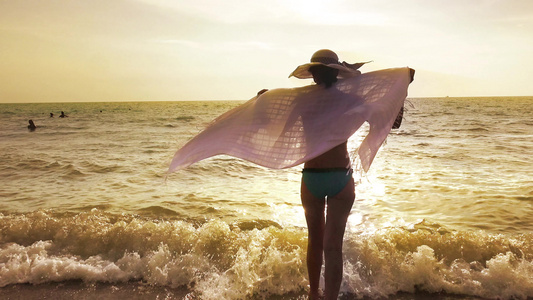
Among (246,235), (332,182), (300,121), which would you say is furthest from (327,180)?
(246,235)

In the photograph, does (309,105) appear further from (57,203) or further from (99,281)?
(57,203)

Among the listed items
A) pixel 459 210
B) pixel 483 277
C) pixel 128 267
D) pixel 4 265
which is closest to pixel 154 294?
pixel 128 267

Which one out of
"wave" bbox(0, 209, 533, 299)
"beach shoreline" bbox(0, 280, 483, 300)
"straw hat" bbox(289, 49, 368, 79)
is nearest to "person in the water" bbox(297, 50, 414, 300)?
"straw hat" bbox(289, 49, 368, 79)

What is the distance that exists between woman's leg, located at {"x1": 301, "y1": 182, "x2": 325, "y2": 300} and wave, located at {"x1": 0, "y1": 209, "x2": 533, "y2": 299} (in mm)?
822

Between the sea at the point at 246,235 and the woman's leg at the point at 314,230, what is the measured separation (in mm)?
585

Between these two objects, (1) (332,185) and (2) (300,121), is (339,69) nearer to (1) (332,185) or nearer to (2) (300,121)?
(2) (300,121)

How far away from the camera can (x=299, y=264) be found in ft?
13.5

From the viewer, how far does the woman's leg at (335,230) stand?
2.60m

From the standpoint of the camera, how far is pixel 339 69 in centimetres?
249

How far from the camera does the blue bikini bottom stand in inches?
102

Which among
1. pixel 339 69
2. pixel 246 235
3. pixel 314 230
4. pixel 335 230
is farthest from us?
pixel 246 235

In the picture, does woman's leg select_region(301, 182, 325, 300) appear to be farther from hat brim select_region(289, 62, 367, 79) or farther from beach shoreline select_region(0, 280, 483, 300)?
hat brim select_region(289, 62, 367, 79)

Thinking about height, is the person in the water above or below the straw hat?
below

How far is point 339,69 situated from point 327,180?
77 centimetres
